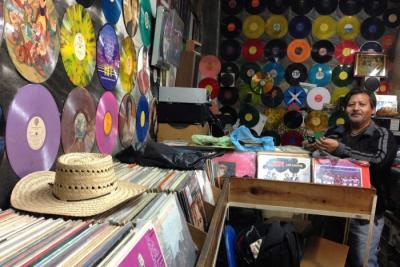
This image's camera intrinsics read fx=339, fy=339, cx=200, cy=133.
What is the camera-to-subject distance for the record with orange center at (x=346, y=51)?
4781 millimetres

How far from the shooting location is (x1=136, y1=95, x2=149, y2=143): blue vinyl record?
7.30 ft

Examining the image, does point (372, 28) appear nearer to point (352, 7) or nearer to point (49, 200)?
point (352, 7)

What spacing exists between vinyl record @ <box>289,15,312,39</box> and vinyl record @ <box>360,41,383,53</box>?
0.79 metres

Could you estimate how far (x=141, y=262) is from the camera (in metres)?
0.73

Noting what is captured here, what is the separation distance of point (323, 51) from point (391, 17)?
1.05 meters

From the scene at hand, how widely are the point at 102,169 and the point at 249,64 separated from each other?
Answer: 429cm

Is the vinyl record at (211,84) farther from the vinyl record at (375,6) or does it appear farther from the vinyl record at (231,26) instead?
the vinyl record at (375,6)

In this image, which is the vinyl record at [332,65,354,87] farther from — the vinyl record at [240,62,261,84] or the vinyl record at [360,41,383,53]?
the vinyl record at [240,62,261,84]

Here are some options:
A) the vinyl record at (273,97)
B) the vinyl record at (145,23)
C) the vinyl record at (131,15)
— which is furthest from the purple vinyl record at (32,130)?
the vinyl record at (273,97)

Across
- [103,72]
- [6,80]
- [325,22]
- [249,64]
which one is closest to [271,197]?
[103,72]

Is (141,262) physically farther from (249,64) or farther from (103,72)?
(249,64)

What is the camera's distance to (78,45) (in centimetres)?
134

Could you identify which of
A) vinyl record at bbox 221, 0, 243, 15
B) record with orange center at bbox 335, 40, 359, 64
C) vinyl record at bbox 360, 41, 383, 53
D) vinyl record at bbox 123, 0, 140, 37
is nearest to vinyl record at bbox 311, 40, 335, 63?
record with orange center at bbox 335, 40, 359, 64

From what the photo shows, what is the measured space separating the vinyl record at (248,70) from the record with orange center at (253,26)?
0.42m
